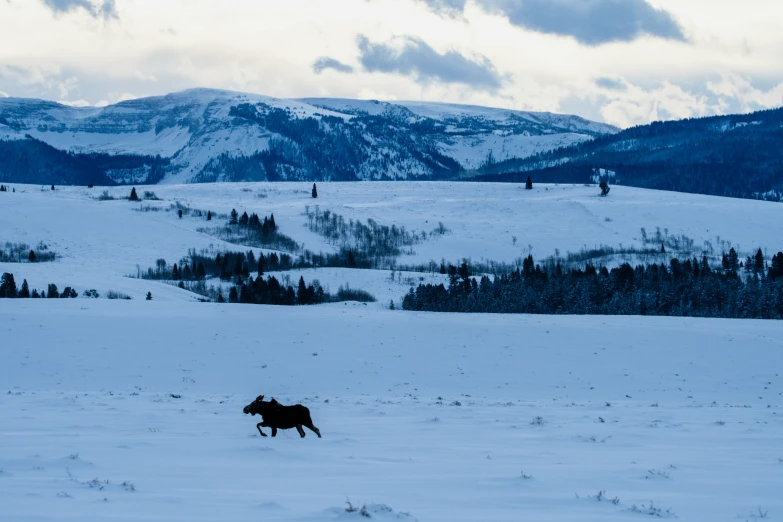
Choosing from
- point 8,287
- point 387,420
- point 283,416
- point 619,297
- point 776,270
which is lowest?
point 8,287

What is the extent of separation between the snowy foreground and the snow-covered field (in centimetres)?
7

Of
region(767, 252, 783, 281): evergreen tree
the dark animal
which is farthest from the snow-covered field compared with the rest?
region(767, 252, 783, 281): evergreen tree

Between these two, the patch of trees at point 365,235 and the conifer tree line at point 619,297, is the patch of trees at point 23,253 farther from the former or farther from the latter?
the conifer tree line at point 619,297

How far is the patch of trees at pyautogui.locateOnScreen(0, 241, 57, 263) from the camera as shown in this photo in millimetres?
110275

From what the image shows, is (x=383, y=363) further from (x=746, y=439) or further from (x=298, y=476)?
(x=298, y=476)

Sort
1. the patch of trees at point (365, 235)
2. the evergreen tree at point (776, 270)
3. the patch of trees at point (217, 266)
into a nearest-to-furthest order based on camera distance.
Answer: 1. the evergreen tree at point (776, 270)
2. the patch of trees at point (217, 266)
3. the patch of trees at point (365, 235)

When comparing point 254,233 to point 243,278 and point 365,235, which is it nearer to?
point 365,235

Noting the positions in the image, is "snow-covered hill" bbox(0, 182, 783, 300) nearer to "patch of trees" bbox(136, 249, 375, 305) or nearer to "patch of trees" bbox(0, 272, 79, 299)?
"patch of trees" bbox(136, 249, 375, 305)

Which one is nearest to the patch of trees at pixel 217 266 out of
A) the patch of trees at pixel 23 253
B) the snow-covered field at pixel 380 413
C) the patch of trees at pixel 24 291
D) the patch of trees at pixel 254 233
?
the patch of trees at pixel 254 233

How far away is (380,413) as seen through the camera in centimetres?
1873

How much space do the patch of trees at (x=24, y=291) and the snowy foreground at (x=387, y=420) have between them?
26.7 meters

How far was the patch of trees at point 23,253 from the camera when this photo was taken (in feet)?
362

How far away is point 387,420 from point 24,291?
5897 centimetres

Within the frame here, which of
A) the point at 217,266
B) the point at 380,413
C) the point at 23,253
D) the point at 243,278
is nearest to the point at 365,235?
the point at 217,266
